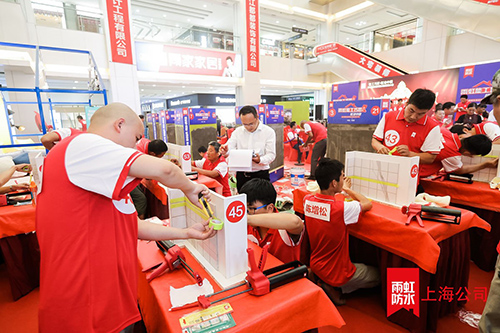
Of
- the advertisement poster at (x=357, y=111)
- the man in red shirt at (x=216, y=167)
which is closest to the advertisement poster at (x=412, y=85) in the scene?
the advertisement poster at (x=357, y=111)

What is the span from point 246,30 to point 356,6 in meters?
5.81

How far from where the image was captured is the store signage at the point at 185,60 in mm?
8891

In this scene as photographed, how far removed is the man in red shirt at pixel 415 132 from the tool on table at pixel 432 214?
0.60m

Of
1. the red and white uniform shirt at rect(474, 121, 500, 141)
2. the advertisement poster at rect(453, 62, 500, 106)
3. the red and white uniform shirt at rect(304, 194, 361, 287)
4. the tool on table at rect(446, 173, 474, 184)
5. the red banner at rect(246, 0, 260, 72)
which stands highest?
the red banner at rect(246, 0, 260, 72)

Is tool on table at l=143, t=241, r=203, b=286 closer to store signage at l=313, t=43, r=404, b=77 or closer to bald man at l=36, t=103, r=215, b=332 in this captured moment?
bald man at l=36, t=103, r=215, b=332

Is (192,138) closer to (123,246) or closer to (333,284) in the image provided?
(333,284)

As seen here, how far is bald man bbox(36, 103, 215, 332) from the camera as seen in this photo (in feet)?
2.63

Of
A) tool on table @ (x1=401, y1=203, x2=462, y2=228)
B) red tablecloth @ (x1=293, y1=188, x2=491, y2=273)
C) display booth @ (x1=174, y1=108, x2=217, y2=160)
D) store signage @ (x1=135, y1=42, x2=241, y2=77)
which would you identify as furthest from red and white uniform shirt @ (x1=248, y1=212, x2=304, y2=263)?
store signage @ (x1=135, y1=42, x2=241, y2=77)

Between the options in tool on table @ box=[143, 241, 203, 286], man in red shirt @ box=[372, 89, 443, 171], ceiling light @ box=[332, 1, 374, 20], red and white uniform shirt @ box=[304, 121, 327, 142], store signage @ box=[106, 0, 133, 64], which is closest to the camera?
tool on table @ box=[143, 241, 203, 286]

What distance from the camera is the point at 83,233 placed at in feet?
2.73

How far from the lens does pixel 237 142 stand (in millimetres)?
3219

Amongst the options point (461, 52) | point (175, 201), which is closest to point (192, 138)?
point (175, 201)

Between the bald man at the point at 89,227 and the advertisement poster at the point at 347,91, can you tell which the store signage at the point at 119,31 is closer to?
the advertisement poster at the point at 347,91

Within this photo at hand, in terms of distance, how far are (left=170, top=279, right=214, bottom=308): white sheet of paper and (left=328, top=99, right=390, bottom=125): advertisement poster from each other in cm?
386
